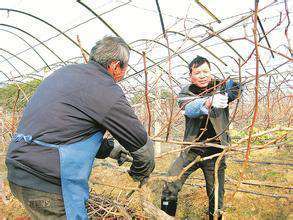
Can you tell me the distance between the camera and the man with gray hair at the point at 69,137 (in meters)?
1.67

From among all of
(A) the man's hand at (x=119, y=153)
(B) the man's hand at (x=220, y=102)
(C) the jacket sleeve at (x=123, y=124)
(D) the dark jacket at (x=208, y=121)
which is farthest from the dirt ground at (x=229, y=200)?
(C) the jacket sleeve at (x=123, y=124)

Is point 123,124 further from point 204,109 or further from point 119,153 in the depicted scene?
point 204,109

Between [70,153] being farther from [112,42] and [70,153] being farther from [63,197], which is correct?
[112,42]

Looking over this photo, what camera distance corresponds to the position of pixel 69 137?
1696mm

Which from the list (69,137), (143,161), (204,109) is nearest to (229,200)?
(204,109)

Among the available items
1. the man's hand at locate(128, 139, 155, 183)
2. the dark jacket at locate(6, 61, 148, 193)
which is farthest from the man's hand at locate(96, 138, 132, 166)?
the dark jacket at locate(6, 61, 148, 193)

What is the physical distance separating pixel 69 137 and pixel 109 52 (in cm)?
51

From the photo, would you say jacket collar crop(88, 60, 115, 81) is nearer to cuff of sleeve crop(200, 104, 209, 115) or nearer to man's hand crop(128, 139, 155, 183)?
man's hand crop(128, 139, 155, 183)

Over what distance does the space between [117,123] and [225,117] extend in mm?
1452

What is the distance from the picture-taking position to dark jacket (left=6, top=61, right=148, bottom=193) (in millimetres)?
1659

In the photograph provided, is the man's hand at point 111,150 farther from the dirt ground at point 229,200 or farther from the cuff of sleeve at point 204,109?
the dirt ground at point 229,200

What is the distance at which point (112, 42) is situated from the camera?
1.84 meters

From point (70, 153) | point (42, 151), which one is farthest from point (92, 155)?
point (42, 151)

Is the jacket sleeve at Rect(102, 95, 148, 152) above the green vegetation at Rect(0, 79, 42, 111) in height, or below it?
below
